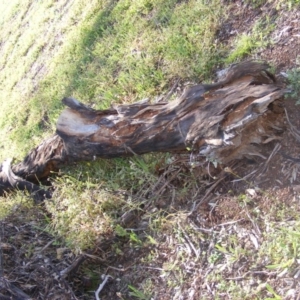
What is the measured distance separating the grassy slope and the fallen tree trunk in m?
0.24

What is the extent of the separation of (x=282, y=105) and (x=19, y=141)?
11.0 feet

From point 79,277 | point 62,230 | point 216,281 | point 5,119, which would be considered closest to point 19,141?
point 5,119

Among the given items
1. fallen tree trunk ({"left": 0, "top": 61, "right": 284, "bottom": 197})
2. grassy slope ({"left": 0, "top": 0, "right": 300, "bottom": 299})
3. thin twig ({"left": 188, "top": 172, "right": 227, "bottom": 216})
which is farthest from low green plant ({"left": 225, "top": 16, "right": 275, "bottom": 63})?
thin twig ({"left": 188, "top": 172, "right": 227, "bottom": 216})

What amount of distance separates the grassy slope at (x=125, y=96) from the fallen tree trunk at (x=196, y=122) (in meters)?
0.24

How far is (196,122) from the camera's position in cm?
300

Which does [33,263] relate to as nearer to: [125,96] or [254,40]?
[125,96]

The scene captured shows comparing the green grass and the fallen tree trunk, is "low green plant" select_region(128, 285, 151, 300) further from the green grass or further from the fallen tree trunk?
the green grass

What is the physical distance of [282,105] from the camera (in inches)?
117

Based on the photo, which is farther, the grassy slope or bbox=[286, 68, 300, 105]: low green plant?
bbox=[286, 68, 300, 105]: low green plant

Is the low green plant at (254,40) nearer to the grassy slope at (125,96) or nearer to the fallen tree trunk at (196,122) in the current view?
the grassy slope at (125,96)

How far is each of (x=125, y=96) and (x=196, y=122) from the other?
4.39 feet

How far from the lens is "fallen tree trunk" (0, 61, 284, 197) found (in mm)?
2850

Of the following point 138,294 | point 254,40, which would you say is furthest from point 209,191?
point 254,40

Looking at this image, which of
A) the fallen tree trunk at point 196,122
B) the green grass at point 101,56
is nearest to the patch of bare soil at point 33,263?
the fallen tree trunk at point 196,122
